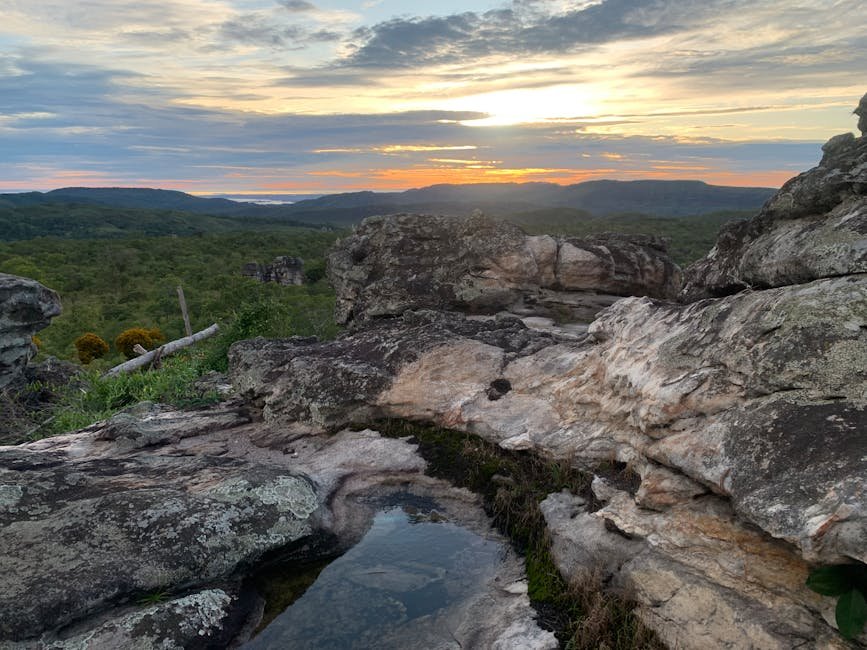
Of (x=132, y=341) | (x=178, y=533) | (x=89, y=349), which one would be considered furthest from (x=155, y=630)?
(x=89, y=349)

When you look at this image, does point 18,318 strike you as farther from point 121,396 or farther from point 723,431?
point 723,431

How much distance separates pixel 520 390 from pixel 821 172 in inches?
260

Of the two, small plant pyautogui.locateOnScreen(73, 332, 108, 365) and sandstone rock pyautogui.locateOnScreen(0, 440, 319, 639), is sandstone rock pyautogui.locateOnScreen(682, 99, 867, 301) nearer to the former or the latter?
sandstone rock pyautogui.locateOnScreen(0, 440, 319, 639)

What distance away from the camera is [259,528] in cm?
948

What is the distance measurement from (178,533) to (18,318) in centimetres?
1922

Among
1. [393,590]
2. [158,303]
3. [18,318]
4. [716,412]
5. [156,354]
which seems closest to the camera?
[716,412]

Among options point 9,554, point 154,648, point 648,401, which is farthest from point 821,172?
point 9,554

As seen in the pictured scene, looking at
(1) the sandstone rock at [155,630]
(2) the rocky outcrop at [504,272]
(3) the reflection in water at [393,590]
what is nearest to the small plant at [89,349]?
(2) the rocky outcrop at [504,272]

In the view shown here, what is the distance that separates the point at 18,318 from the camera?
23.4 m

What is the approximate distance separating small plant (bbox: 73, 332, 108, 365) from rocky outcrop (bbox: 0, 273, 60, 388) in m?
14.0

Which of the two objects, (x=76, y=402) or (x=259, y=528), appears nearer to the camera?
(x=259, y=528)

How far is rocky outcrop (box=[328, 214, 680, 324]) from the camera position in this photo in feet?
61.2

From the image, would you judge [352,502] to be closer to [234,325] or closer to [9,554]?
[9,554]

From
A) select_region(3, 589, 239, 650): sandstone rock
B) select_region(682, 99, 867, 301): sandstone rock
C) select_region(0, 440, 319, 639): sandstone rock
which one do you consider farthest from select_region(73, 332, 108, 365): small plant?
select_region(682, 99, 867, 301): sandstone rock
